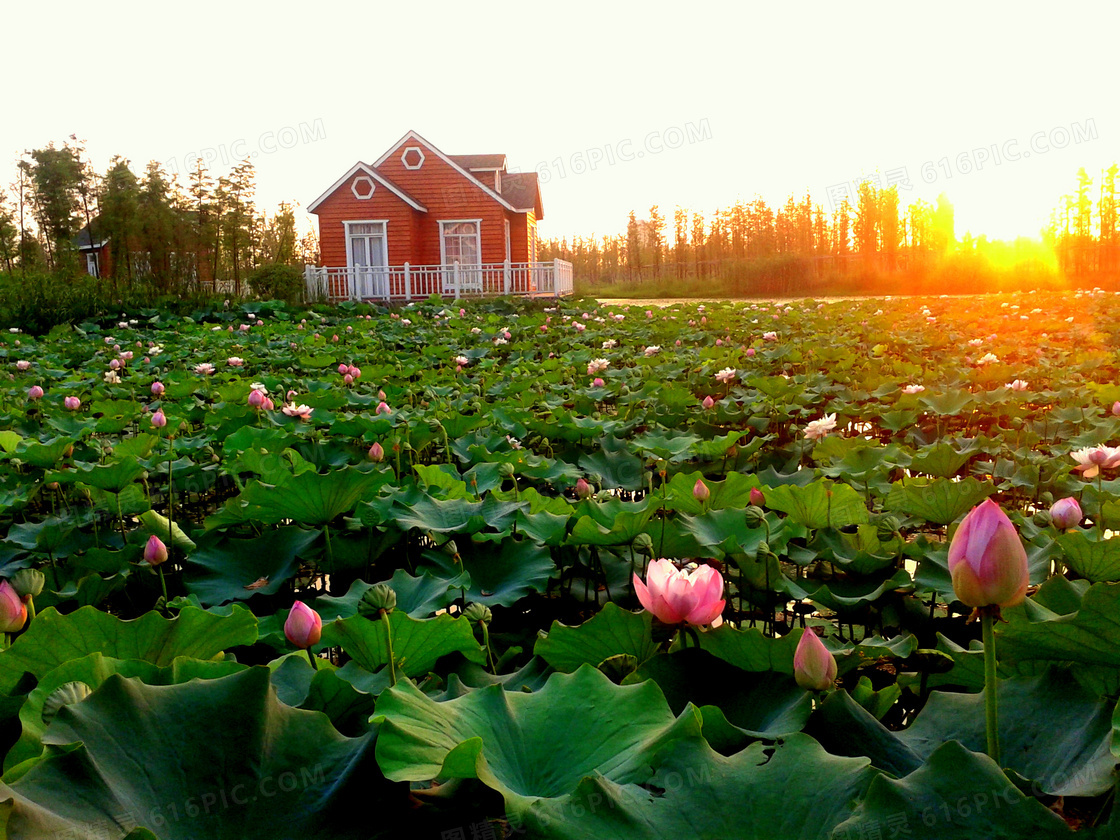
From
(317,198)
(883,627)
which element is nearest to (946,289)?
(317,198)

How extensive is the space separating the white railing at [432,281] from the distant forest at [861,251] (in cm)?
1400

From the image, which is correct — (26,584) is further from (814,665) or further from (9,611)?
(814,665)

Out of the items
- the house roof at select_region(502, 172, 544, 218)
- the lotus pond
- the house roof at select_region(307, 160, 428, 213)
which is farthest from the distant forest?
the lotus pond

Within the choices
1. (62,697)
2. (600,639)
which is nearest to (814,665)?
(600,639)

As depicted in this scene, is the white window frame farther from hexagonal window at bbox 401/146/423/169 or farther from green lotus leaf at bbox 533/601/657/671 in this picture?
green lotus leaf at bbox 533/601/657/671

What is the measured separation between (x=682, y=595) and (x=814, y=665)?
0.17 metres

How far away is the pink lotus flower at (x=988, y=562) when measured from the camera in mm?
672

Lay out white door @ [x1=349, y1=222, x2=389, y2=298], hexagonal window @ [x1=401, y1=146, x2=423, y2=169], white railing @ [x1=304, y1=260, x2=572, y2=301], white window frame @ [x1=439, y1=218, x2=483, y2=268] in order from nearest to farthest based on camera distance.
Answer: white railing @ [x1=304, y1=260, x2=572, y2=301] < white door @ [x1=349, y1=222, x2=389, y2=298] < white window frame @ [x1=439, y1=218, x2=483, y2=268] < hexagonal window @ [x1=401, y1=146, x2=423, y2=169]

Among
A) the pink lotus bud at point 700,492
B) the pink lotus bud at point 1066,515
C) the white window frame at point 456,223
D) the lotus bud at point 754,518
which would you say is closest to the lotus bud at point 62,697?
the lotus bud at point 754,518

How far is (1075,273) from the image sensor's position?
1134 inches

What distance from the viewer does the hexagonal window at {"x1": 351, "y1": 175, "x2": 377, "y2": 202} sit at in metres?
18.7

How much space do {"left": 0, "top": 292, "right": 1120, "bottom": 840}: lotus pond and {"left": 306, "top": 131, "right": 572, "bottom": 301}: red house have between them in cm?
1445

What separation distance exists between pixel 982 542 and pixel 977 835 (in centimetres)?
23

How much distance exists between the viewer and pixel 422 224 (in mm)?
19672
